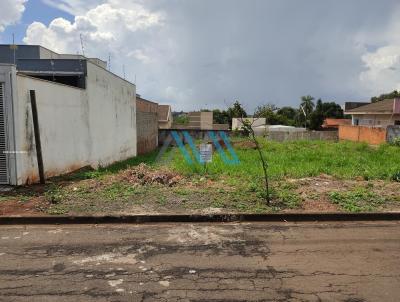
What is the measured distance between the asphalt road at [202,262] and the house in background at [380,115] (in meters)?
31.0

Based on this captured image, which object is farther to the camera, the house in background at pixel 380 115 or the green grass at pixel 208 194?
the house in background at pixel 380 115

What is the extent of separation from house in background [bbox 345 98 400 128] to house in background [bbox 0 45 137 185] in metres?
24.3

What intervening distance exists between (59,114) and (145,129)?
1730 centimetres

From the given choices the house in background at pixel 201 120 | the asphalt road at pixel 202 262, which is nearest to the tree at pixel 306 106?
the house in background at pixel 201 120

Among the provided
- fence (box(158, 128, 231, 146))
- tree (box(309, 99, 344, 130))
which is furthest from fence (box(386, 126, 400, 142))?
tree (box(309, 99, 344, 130))

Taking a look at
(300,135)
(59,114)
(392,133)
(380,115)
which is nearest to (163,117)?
(300,135)

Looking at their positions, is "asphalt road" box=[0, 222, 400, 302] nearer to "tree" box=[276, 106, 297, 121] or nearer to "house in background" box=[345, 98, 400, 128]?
"house in background" box=[345, 98, 400, 128]

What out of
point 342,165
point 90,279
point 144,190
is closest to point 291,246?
point 90,279

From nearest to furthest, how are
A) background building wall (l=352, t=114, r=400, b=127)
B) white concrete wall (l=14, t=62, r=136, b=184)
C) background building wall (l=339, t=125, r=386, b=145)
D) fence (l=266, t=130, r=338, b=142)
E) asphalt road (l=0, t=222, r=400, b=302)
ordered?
asphalt road (l=0, t=222, r=400, b=302) < white concrete wall (l=14, t=62, r=136, b=184) < background building wall (l=339, t=125, r=386, b=145) < background building wall (l=352, t=114, r=400, b=127) < fence (l=266, t=130, r=338, b=142)

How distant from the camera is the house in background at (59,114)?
9.70 m

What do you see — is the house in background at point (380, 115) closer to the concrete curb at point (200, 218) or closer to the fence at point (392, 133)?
the fence at point (392, 133)

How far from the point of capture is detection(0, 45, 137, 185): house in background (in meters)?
9.70

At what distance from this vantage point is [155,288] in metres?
4.59

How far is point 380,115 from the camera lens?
3784cm
